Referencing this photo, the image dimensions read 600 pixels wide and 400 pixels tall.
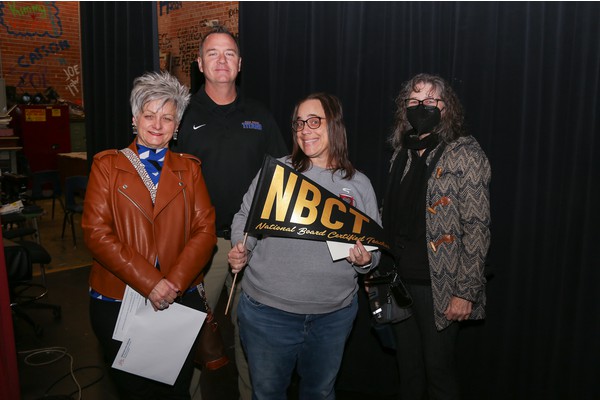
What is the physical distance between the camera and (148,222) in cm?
177

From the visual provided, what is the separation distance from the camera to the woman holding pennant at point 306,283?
67.1 inches

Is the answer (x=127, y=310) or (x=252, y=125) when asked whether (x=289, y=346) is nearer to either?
(x=127, y=310)

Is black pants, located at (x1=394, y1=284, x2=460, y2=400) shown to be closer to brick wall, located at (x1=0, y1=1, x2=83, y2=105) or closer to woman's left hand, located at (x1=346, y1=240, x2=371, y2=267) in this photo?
woman's left hand, located at (x1=346, y1=240, x2=371, y2=267)

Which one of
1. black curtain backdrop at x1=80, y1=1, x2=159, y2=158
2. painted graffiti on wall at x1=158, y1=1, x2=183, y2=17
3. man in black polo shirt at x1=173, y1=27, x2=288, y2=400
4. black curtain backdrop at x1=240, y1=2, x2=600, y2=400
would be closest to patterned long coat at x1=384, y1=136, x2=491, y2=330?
black curtain backdrop at x1=240, y1=2, x2=600, y2=400

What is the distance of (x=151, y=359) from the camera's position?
1824mm

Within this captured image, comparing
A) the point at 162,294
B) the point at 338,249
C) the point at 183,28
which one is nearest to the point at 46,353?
the point at 162,294

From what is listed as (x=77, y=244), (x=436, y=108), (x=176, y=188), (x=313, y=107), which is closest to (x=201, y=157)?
(x=176, y=188)

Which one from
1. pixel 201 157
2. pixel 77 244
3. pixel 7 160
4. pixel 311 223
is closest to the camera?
pixel 311 223

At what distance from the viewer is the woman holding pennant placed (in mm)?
1705

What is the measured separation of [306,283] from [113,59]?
3286mm

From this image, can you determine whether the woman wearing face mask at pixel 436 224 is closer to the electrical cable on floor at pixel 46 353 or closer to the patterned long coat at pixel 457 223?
the patterned long coat at pixel 457 223

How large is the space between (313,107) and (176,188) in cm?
59

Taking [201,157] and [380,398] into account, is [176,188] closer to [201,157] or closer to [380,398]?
[201,157]

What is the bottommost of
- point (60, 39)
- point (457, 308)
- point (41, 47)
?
point (457, 308)
